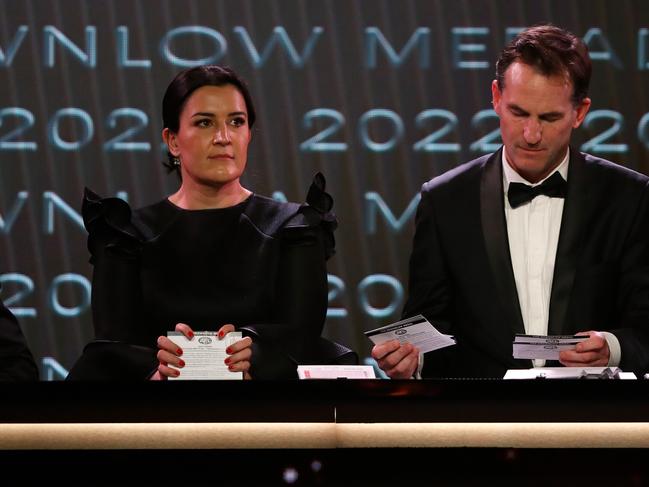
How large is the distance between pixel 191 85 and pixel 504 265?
128 centimetres

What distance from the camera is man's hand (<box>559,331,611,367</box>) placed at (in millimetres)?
2989

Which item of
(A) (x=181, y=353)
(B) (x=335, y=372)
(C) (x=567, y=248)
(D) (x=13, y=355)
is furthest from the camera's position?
(C) (x=567, y=248)

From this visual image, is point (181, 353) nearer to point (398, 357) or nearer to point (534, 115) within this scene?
point (398, 357)

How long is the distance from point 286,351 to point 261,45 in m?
2.43

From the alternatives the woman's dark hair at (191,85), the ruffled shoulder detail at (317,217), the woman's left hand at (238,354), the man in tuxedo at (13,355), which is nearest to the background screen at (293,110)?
the woman's dark hair at (191,85)

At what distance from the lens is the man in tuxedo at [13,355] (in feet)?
11.3

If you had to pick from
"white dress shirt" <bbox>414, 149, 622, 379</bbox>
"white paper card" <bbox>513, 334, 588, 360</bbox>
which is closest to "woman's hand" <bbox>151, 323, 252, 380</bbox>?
"white paper card" <bbox>513, 334, 588, 360</bbox>

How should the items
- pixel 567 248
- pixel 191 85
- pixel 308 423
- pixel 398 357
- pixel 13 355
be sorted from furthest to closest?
pixel 191 85
pixel 567 248
pixel 13 355
pixel 398 357
pixel 308 423

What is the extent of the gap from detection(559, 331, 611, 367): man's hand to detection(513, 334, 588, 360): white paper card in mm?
66

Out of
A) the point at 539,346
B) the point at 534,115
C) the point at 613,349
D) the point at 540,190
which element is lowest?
the point at 613,349

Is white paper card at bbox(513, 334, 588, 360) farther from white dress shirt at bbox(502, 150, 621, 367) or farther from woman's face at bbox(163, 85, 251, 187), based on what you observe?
woman's face at bbox(163, 85, 251, 187)

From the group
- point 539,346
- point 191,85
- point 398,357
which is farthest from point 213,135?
point 539,346

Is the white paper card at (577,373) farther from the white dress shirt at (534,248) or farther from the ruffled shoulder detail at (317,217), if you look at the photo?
the ruffled shoulder detail at (317,217)

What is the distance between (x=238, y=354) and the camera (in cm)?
305
